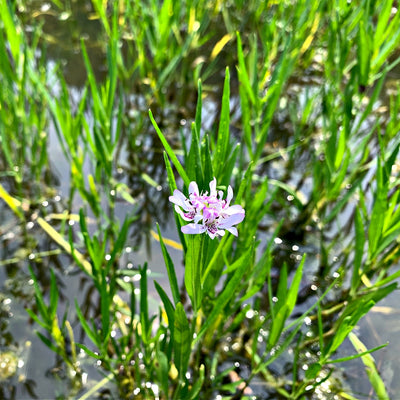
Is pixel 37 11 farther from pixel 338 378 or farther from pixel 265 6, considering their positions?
pixel 338 378

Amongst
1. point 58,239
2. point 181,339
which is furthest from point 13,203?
point 181,339

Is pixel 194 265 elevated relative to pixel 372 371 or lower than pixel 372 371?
elevated

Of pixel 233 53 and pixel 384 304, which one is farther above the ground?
pixel 233 53

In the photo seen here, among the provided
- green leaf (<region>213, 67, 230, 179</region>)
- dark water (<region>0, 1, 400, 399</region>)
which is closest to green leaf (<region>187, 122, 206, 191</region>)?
green leaf (<region>213, 67, 230, 179</region>)

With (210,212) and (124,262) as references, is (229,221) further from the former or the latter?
(124,262)

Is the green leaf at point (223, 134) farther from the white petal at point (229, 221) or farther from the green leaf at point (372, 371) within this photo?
the green leaf at point (372, 371)

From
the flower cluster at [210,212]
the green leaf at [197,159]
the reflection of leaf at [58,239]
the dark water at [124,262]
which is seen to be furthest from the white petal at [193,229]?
the reflection of leaf at [58,239]

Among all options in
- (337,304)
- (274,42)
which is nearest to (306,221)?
(337,304)

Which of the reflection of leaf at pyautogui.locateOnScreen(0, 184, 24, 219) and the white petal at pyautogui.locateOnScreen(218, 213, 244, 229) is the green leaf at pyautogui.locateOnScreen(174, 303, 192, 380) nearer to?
the white petal at pyautogui.locateOnScreen(218, 213, 244, 229)
